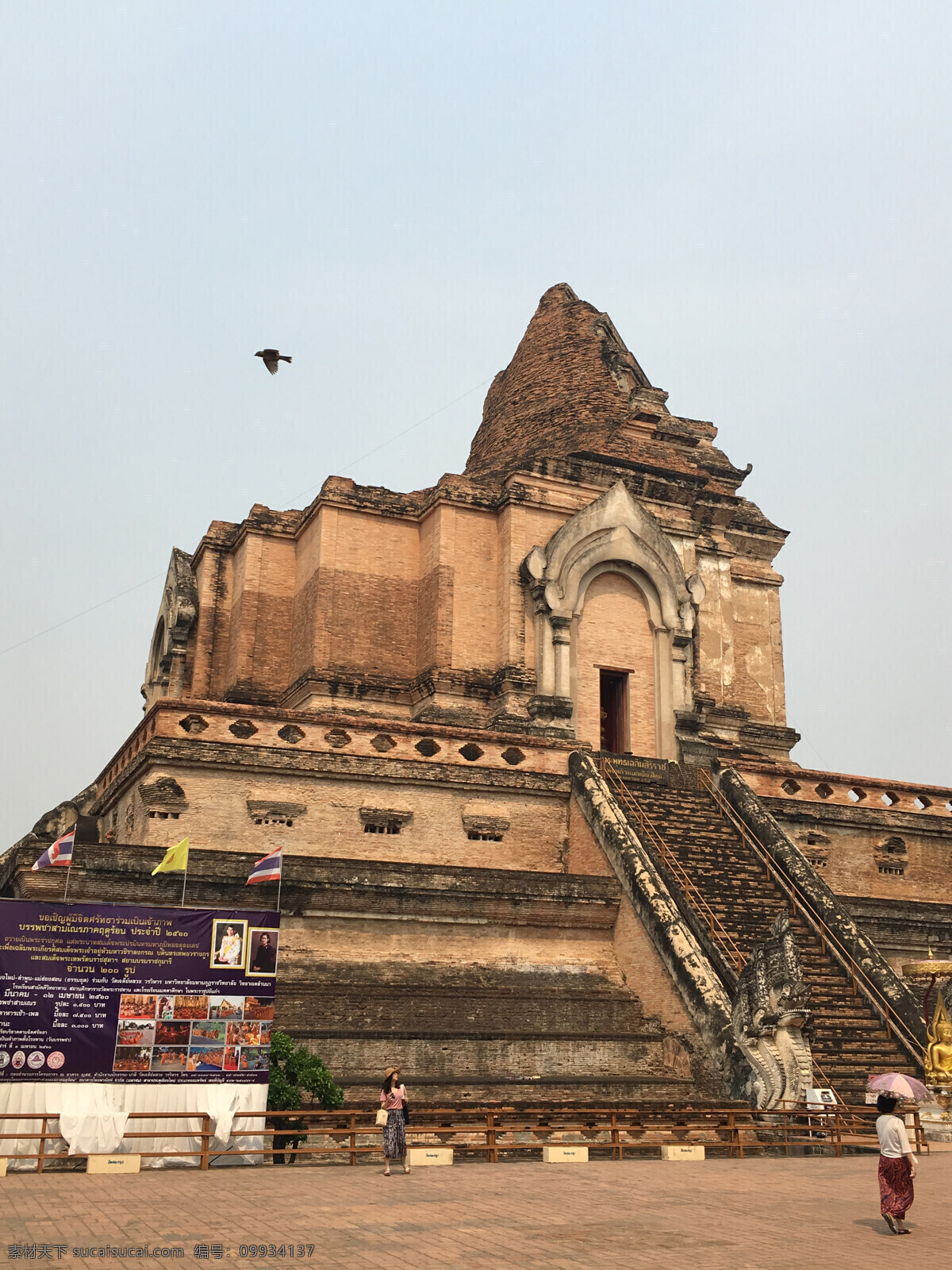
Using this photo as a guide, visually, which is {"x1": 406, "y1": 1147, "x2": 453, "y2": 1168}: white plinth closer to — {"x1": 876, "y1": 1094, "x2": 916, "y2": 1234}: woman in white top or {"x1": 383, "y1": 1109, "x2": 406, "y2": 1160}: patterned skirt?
{"x1": 383, "y1": 1109, "x2": 406, "y2": 1160}: patterned skirt

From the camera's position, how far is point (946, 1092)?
15.5 meters

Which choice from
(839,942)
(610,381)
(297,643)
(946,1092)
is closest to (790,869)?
(839,942)

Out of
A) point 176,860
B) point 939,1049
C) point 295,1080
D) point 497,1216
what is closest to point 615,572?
point 939,1049

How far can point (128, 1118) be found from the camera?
1219 cm

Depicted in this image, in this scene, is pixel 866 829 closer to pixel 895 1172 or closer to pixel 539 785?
pixel 539 785

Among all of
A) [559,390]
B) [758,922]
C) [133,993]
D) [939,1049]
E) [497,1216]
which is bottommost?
[497,1216]

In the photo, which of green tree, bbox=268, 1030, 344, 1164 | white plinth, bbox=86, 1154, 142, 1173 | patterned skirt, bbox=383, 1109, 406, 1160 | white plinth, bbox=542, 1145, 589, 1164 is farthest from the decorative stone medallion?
white plinth, bbox=86, 1154, 142, 1173

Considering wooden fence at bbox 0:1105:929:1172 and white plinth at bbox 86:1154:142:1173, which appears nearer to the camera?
white plinth at bbox 86:1154:142:1173

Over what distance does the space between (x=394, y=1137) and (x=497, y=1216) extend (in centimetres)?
240

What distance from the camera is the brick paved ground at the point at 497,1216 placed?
8500 mm

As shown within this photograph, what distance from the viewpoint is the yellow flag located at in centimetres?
1516

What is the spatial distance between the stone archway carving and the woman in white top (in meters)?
14.0

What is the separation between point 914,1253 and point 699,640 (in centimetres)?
1849

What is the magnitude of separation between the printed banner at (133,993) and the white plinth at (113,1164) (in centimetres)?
81
